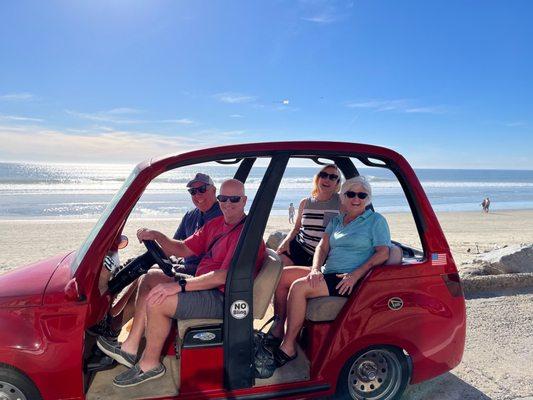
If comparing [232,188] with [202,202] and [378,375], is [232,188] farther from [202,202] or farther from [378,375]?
[378,375]

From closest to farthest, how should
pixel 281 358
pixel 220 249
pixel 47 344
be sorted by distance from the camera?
1. pixel 47 344
2. pixel 220 249
3. pixel 281 358

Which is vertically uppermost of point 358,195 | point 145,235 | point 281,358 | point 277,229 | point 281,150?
point 281,150

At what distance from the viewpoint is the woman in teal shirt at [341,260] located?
10.1 feet

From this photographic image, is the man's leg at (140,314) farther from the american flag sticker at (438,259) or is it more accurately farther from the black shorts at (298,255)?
the american flag sticker at (438,259)

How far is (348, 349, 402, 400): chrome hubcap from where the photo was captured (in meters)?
3.07

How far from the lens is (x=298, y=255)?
4.40 m

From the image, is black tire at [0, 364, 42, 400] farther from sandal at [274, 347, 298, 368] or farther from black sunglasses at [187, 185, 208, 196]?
black sunglasses at [187, 185, 208, 196]

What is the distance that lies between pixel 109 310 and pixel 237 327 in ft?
3.71

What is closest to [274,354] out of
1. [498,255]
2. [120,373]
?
[120,373]

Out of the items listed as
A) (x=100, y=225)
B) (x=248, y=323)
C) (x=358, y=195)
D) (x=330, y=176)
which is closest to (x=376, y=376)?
(x=248, y=323)

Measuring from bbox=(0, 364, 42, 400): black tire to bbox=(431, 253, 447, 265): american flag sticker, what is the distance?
267 centimetres

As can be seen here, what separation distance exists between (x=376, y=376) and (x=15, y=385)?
233 centimetres

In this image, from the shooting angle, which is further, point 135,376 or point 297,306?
point 297,306

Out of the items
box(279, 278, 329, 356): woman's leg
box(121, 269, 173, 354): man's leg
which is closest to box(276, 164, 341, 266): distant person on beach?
box(279, 278, 329, 356): woman's leg
